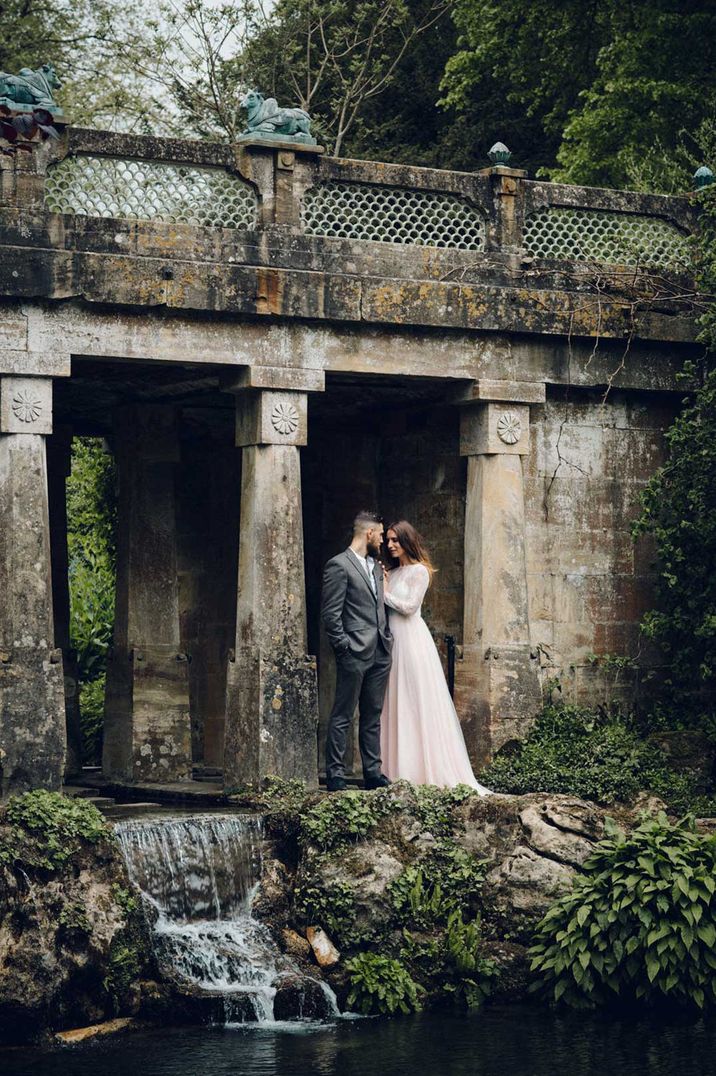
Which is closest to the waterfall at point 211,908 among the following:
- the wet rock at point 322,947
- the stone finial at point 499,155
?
the wet rock at point 322,947

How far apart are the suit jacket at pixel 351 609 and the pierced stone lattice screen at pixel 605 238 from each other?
385 cm

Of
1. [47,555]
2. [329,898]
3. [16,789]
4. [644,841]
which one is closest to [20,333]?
[47,555]

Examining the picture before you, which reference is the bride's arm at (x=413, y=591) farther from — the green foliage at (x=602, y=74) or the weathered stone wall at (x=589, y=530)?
the green foliage at (x=602, y=74)

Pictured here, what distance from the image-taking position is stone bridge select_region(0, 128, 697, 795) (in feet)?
53.6

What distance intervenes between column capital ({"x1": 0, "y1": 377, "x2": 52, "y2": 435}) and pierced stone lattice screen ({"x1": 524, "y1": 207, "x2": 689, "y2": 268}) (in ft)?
15.7

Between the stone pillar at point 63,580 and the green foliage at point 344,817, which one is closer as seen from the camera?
the green foliage at point 344,817

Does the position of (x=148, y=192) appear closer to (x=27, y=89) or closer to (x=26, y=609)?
(x=27, y=89)

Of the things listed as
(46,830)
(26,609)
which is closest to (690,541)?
(26,609)

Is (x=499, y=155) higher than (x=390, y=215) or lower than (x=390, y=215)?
higher

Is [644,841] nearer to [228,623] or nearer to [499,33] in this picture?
[228,623]

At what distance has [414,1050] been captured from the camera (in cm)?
1307

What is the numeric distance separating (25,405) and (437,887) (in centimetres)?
502

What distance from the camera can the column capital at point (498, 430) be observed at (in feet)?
59.7

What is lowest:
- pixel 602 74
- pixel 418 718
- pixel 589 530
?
pixel 418 718
